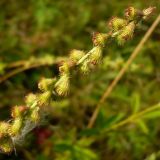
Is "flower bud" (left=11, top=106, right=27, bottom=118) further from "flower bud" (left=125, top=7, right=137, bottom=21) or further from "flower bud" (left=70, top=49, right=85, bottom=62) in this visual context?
"flower bud" (left=125, top=7, right=137, bottom=21)

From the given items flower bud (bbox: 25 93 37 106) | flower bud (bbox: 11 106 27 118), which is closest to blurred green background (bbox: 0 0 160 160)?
flower bud (bbox: 25 93 37 106)

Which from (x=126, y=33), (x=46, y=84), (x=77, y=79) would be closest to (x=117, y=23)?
(x=126, y=33)

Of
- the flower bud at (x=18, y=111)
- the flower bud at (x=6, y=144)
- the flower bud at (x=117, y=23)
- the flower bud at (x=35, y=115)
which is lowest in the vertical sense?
the flower bud at (x=6, y=144)

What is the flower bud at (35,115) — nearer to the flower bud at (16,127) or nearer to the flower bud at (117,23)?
the flower bud at (16,127)

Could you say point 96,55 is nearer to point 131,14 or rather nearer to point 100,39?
point 100,39

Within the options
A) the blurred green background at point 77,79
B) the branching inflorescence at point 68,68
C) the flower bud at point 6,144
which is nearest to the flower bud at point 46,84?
the branching inflorescence at point 68,68

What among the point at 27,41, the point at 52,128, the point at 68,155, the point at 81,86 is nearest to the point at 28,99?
Answer: the point at 68,155
